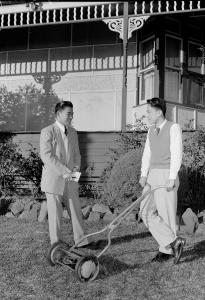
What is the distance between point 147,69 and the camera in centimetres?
1480

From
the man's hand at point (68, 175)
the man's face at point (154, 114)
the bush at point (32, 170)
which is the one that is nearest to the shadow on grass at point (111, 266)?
the man's hand at point (68, 175)

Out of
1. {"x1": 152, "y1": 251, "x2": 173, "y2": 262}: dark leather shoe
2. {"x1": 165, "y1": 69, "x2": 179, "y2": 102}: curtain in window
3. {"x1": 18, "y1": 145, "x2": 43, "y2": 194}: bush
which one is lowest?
{"x1": 152, "y1": 251, "x2": 173, "y2": 262}: dark leather shoe

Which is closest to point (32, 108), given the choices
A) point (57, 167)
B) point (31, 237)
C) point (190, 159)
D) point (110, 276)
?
point (190, 159)

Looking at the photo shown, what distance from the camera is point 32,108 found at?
595 inches

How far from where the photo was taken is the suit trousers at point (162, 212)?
5.79 metres

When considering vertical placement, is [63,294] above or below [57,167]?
below

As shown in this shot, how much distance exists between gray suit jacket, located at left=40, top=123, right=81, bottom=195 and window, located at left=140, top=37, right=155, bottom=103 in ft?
28.6

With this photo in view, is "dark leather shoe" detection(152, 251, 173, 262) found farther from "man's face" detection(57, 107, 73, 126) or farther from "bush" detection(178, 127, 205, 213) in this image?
"bush" detection(178, 127, 205, 213)

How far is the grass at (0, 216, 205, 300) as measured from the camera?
4.73m

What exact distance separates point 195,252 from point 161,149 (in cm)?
156

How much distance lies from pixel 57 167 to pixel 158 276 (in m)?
1.77

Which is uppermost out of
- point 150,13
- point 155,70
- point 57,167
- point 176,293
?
point 150,13

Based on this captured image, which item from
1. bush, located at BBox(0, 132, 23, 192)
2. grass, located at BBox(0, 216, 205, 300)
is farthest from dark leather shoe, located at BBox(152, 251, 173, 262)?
bush, located at BBox(0, 132, 23, 192)

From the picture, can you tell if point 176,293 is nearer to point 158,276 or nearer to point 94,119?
point 158,276
